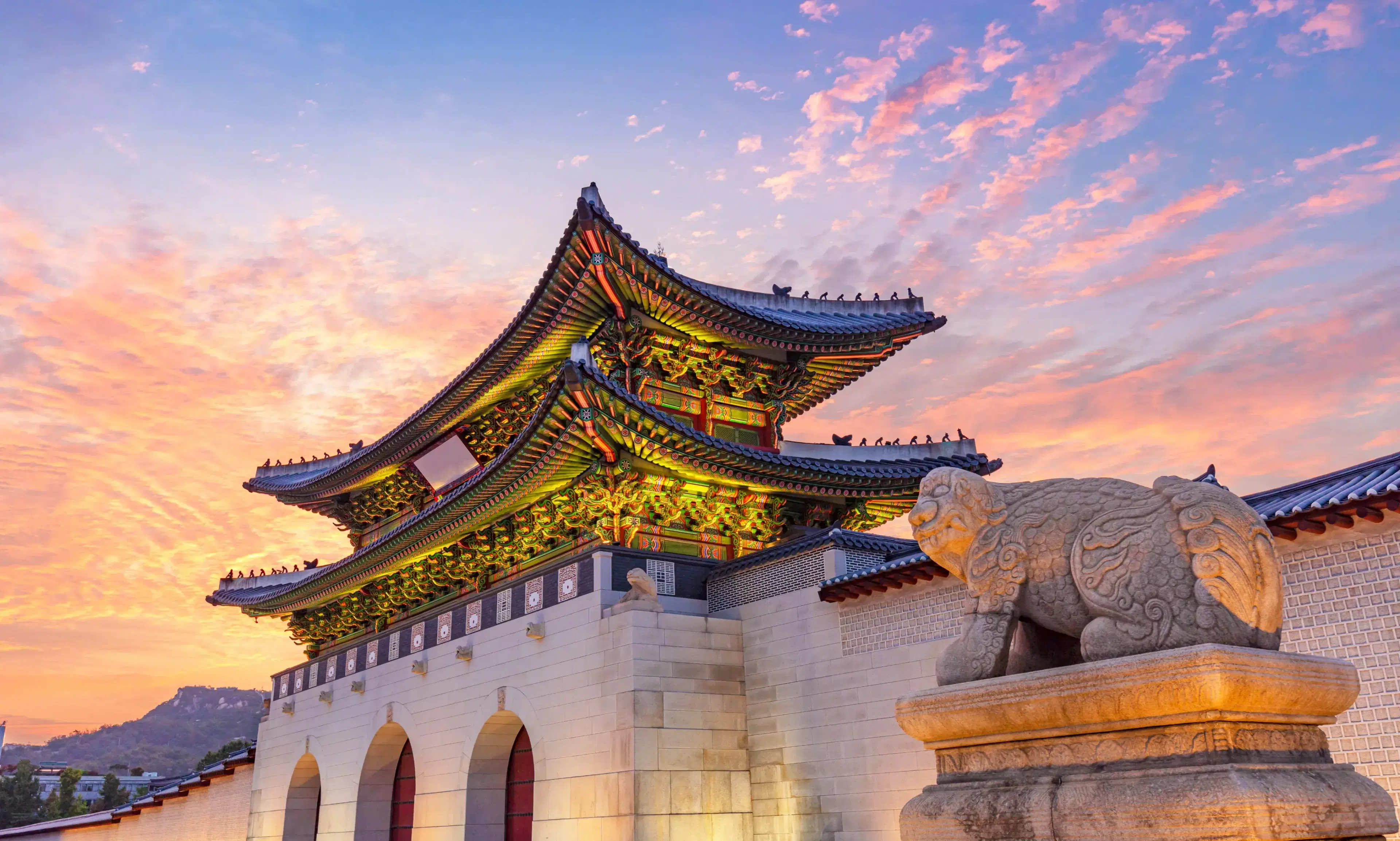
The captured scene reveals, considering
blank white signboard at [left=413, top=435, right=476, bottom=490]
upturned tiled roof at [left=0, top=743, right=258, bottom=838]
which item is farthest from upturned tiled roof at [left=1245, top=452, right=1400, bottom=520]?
upturned tiled roof at [left=0, top=743, right=258, bottom=838]

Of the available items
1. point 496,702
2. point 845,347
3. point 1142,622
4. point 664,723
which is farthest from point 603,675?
point 1142,622

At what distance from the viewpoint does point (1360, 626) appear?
28.8 feet

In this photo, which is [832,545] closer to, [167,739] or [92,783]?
[92,783]

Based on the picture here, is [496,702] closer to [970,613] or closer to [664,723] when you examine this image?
[664,723]

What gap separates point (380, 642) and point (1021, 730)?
62.9ft

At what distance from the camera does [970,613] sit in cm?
553

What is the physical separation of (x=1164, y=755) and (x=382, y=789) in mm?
19249

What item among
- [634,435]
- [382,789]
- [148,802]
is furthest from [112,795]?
[634,435]

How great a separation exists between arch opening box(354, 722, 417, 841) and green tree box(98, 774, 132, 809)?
42.4 meters

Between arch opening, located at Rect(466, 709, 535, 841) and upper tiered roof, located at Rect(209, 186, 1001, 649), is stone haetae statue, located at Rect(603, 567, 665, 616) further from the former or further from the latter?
arch opening, located at Rect(466, 709, 535, 841)

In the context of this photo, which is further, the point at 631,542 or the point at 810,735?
the point at 631,542

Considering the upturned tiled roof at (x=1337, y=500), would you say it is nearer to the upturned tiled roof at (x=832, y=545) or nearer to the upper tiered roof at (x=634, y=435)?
the upturned tiled roof at (x=832, y=545)

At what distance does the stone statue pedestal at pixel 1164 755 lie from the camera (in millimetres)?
4281

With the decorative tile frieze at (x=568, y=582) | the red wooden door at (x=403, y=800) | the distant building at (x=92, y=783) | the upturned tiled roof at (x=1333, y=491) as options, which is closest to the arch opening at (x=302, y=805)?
the red wooden door at (x=403, y=800)
